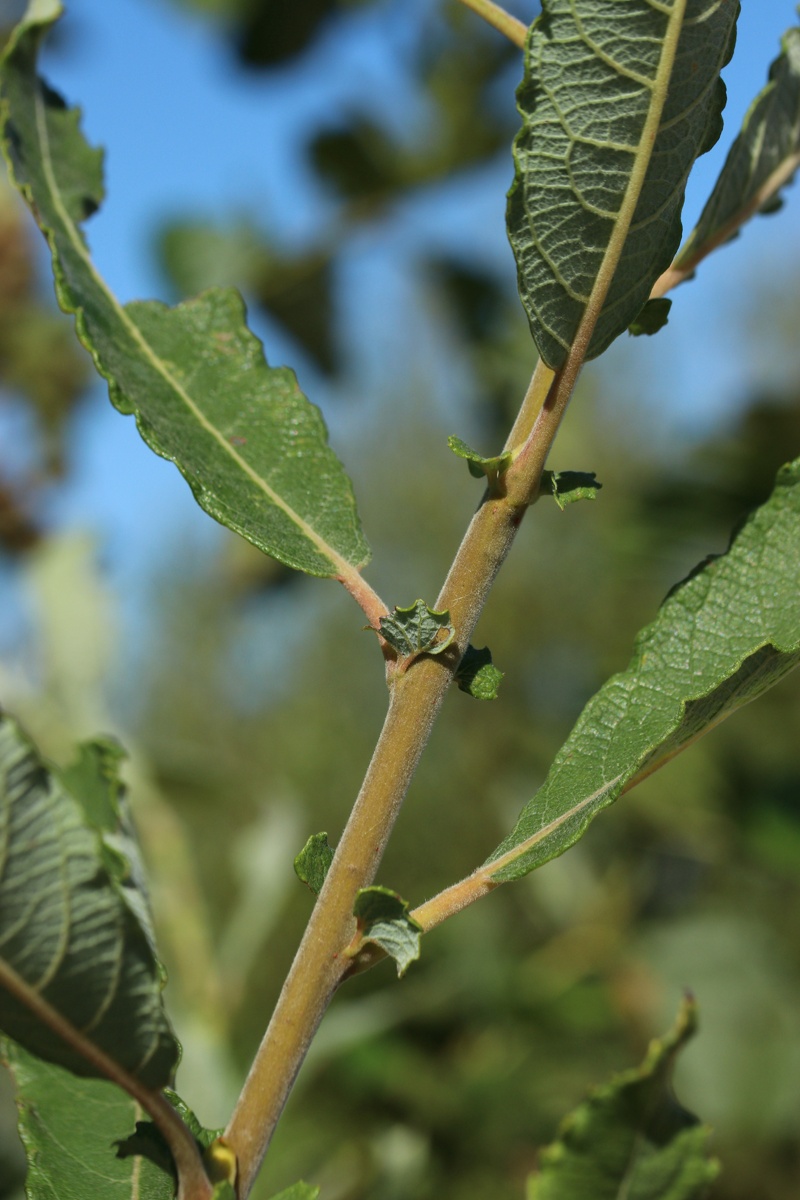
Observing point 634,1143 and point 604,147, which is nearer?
point 604,147

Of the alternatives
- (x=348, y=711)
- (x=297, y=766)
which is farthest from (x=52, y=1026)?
(x=348, y=711)

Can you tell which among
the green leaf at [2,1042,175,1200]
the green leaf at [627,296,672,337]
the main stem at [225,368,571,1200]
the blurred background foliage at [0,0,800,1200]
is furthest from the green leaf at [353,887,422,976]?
the blurred background foliage at [0,0,800,1200]

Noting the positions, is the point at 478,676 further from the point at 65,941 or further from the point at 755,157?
the point at 755,157

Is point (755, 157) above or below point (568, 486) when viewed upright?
above

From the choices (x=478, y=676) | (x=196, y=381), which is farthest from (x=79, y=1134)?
(x=196, y=381)

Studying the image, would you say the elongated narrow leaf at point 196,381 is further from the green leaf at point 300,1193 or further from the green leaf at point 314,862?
the green leaf at point 300,1193

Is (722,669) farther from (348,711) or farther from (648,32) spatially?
(348,711)
